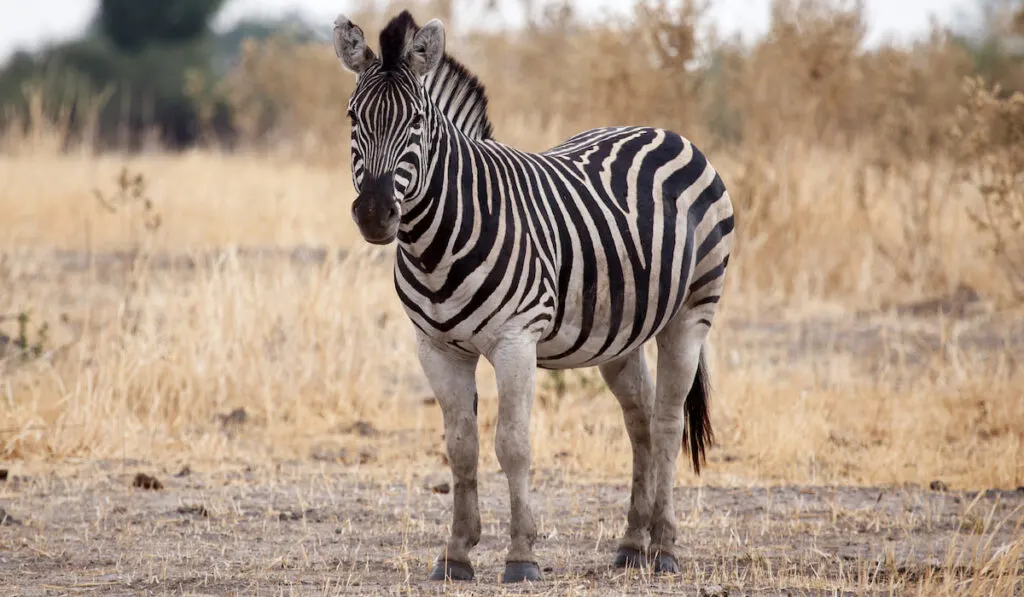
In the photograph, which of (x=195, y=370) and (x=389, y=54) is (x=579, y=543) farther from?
(x=195, y=370)

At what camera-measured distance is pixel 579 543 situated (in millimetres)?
5777

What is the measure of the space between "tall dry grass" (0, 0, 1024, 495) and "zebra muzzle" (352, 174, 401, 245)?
3.36 meters

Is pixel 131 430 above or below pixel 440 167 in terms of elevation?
below

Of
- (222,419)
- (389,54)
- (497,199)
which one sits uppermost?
(389,54)

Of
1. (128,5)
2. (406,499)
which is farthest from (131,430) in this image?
(128,5)

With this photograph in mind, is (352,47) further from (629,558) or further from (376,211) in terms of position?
(629,558)

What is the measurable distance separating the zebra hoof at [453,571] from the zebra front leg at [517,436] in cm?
16

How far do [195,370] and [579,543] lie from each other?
343cm

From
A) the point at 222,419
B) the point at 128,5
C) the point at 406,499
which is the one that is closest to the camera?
the point at 406,499

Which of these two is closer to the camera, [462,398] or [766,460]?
[462,398]

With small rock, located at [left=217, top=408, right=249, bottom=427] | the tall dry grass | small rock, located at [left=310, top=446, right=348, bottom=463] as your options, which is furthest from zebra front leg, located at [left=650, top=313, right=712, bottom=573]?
small rock, located at [left=217, top=408, right=249, bottom=427]

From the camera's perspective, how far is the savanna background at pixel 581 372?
18.5 ft

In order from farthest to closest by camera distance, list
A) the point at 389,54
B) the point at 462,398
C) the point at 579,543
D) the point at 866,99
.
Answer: the point at 866,99
the point at 579,543
the point at 462,398
the point at 389,54

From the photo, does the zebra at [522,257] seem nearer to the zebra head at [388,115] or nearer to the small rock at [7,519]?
the zebra head at [388,115]
